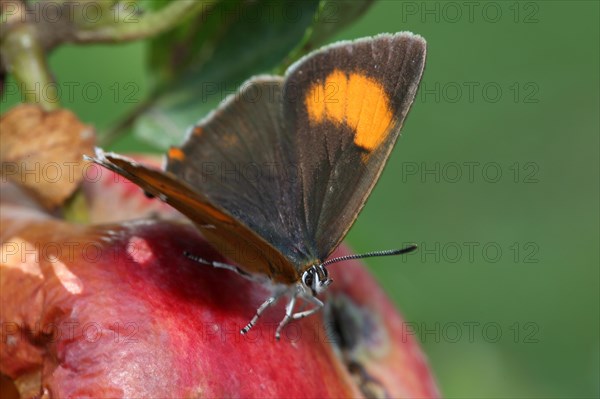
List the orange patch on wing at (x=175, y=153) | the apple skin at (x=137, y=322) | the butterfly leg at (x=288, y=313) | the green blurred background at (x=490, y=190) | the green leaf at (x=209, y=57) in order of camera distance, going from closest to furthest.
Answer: the apple skin at (x=137, y=322) < the butterfly leg at (x=288, y=313) < the orange patch on wing at (x=175, y=153) < the green leaf at (x=209, y=57) < the green blurred background at (x=490, y=190)

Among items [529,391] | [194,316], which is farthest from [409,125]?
[194,316]

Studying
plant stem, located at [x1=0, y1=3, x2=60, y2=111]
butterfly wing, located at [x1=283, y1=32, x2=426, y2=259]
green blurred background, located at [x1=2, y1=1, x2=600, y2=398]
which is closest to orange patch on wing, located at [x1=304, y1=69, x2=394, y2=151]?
butterfly wing, located at [x1=283, y1=32, x2=426, y2=259]

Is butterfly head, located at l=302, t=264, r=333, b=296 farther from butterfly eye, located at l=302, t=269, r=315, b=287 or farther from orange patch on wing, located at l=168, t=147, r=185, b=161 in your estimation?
orange patch on wing, located at l=168, t=147, r=185, b=161

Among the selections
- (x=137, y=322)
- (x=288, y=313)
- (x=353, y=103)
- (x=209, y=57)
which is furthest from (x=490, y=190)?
(x=137, y=322)

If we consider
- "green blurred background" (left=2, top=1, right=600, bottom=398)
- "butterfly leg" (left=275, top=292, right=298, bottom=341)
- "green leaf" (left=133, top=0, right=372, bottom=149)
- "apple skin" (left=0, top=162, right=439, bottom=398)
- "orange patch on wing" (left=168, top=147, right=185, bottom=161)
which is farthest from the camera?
"green blurred background" (left=2, top=1, right=600, bottom=398)

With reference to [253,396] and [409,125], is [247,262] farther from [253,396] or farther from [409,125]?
[409,125]

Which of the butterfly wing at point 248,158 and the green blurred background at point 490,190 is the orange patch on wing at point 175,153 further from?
the green blurred background at point 490,190

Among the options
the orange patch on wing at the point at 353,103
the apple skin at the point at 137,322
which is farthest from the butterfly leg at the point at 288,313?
the orange patch on wing at the point at 353,103
